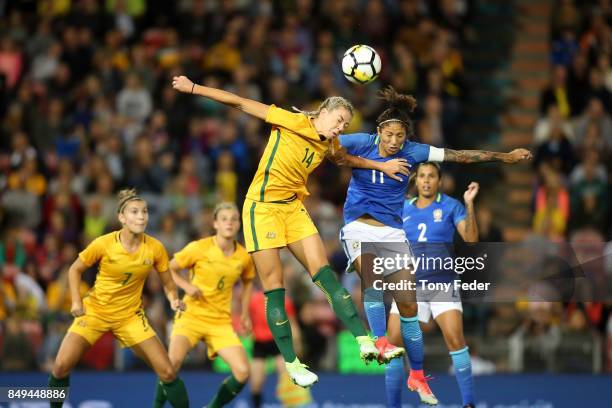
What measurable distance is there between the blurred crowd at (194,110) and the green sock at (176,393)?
7.97ft

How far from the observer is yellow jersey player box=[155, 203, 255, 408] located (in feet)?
36.1

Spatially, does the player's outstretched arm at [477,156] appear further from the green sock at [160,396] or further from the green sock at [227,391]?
the green sock at [160,396]

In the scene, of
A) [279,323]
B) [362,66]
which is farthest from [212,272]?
[362,66]

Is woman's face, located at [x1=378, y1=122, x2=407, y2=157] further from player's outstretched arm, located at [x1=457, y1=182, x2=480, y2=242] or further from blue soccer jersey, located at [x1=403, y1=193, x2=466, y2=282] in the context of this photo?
blue soccer jersey, located at [x1=403, y1=193, x2=466, y2=282]

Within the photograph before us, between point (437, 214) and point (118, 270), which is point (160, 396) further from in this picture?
point (437, 214)

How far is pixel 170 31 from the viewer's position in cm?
1683

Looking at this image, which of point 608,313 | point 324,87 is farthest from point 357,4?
point 608,313

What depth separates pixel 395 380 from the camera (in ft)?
34.1

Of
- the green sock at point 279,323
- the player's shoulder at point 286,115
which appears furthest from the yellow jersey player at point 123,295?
the player's shoulder at point 286,115

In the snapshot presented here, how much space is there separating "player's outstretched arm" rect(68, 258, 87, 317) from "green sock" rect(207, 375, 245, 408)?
66.2 inches

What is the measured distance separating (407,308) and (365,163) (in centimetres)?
130

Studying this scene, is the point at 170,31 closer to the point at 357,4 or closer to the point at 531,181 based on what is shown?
the point at 357,4

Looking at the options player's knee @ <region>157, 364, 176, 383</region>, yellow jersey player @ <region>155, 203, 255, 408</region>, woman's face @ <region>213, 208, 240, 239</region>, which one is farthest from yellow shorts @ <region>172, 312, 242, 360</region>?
woman's face @ <region>213, 208, 240, 239</region>

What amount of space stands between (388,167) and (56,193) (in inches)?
257
